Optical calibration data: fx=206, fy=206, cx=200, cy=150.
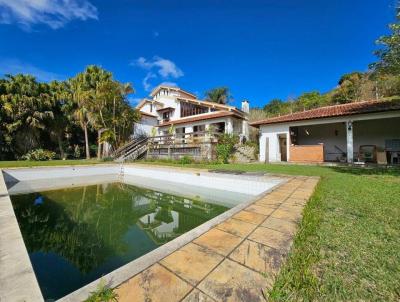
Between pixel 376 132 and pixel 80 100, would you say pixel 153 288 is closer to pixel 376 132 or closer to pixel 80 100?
pixel 376 132

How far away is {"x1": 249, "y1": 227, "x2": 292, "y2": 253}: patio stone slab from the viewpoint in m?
2.28

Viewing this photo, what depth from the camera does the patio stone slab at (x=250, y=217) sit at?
122 inches

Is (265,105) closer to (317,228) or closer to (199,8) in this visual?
(199,8)

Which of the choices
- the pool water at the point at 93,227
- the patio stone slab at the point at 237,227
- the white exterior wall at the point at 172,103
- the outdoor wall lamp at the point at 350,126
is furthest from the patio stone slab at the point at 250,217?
the white exterior wall at the point at 172,103

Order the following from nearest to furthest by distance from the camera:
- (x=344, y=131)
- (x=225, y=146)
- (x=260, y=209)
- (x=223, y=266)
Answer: (x=223, y=266)
(x=260, y=209)
(x=225, y=146)
(x=344, y=131)

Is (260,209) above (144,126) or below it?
below

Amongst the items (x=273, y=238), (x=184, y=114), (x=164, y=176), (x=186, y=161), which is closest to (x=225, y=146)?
(x=186, y=161)

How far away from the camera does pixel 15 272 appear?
1.78 metres

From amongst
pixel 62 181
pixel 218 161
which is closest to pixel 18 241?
pixel 62 181

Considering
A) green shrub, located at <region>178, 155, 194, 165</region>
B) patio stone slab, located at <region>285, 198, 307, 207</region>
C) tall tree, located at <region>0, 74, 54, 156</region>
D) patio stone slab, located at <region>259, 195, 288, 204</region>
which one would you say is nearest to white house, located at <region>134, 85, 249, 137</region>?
green shrub, located at <region>178, 155, 194, 165</region>

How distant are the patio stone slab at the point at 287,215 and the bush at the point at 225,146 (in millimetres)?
10506

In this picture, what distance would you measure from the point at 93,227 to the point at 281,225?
14.9 ft

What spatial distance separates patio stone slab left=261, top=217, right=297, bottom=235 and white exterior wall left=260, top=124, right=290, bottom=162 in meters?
13.0

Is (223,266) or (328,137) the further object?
(328,137)
